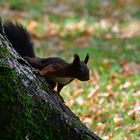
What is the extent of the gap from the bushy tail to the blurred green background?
47.2 inches

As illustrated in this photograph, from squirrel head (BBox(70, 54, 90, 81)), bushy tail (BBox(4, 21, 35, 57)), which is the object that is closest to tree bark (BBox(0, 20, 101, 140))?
squirrel head (BBox(70, 54, 90, 81))

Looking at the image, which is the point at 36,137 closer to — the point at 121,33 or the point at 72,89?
the point at 72,89

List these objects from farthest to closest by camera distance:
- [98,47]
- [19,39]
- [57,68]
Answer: [98,47]
[19,39]
[57,68]

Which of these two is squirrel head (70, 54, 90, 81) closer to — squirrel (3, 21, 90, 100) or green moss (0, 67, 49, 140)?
squirrel (3, 21, 90, 100)

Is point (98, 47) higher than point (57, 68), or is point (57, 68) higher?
point (98, 47)

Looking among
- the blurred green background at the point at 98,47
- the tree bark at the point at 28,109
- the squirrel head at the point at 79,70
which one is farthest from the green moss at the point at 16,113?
the blurred green background at the point at 98,47

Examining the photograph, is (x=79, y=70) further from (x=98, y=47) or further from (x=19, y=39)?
(x=98, y=47)

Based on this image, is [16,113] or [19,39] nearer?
[16,113]

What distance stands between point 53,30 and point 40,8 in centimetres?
222

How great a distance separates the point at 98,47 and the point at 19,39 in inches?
218

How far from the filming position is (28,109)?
141 inches

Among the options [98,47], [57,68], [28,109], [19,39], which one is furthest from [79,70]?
[98,47]

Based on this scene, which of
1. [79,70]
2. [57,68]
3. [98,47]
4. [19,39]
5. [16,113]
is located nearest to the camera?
[16,113]

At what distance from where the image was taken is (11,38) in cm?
489
